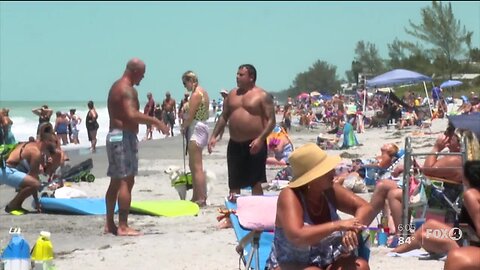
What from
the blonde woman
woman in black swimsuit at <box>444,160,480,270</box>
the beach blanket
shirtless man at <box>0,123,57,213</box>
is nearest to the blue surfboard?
shirtless man at <box>0,123,57,213</box>

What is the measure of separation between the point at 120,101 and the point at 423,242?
303 centimetres

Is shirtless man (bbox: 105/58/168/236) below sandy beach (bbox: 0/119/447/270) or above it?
above

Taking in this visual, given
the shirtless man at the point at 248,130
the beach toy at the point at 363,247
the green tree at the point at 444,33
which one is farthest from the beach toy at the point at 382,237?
the green tree at the point at 444,33

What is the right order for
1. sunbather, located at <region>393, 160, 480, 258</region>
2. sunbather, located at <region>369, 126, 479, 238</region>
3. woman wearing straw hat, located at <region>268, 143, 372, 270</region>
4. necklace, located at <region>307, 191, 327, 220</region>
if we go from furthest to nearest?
sunbather, located at <region>369, 126, 479, 238</region> → sunbather, located at <region>393, 160, 480, 258</region> → necklace, located at <region>307, 191, 327, 220</region> → woman wearing straw hat, located at <region>268, 143, 372, 270</region>

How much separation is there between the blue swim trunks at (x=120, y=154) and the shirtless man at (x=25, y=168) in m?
1.84

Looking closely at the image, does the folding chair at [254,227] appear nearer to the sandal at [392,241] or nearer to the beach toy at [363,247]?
the beach toy at [363,247]

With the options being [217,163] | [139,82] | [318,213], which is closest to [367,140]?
[217,163]

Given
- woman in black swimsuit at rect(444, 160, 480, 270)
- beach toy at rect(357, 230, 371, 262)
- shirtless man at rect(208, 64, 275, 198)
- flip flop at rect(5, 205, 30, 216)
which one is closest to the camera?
beach toy at rect(357, 230, 371, 262)

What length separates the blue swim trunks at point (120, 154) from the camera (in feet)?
25.0

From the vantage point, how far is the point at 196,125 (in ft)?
30.9

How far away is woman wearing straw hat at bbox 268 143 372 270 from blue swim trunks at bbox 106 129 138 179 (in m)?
3.43

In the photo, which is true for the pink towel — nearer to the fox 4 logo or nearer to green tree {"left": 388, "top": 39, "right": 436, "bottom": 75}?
the fox 4 logo

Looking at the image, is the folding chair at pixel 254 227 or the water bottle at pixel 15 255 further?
the water bottle at pixel 15 255

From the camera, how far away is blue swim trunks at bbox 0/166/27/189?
9.13 meters
